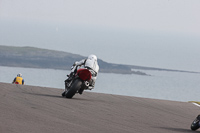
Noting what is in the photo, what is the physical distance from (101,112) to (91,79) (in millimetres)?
3216

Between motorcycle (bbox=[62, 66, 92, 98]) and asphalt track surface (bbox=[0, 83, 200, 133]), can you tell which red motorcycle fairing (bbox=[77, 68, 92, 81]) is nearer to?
motorcycle (bbox=[62, 66, 92, 98])

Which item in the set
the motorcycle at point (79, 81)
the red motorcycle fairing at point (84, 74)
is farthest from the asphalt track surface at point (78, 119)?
the red motorcycle fairing at point (84, 74)

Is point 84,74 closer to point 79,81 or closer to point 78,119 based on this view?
point 79,81

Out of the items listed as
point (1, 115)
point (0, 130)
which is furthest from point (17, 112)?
point (0, 130)

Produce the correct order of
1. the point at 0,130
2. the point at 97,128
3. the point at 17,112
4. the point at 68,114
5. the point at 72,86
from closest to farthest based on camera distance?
1. the point at 0,130
2. the point at 97,128
3. the point at 17,112
4. the point at 68,114
5. the point at 72,86

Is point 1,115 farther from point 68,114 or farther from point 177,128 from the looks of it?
point 177,128

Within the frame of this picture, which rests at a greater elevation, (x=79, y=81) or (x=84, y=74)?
(x=84, y=74)

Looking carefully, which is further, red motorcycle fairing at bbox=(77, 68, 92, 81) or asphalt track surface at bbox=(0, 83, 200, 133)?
red motorcycle fairing at bbox=(77, 68, 92, 81)

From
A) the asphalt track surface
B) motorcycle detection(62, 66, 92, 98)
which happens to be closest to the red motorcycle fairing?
motorcycle detection(62, 66, 92, 98)

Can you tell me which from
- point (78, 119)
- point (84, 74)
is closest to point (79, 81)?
point (84, 74)

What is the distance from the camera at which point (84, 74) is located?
50.5ft

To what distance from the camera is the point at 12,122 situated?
29.2ft

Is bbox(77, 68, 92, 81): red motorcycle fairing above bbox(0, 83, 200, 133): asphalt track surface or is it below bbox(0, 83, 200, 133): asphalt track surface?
above

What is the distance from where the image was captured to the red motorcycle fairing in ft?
50.4
